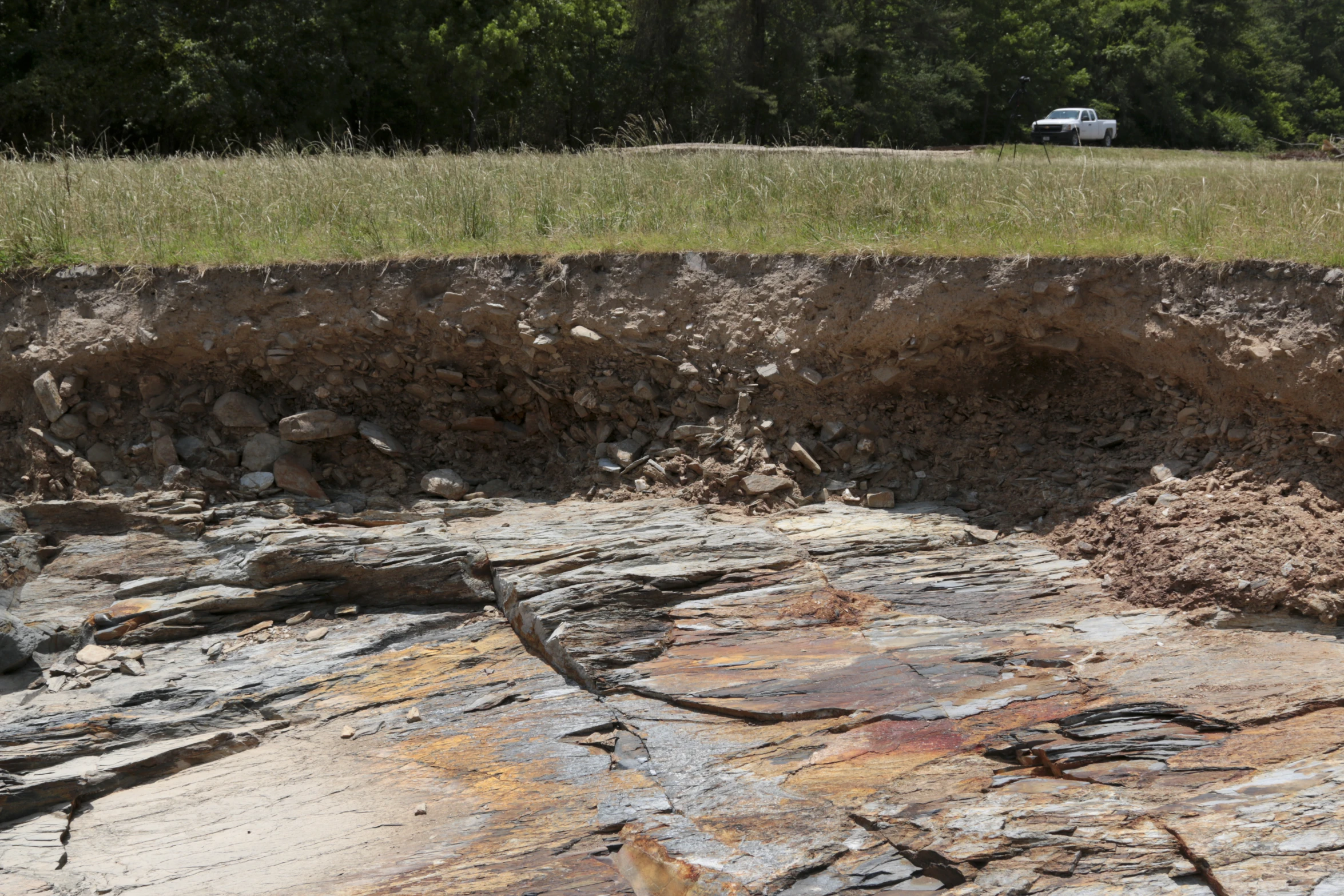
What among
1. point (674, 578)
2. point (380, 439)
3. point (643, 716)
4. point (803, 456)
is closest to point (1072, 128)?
point (803, 456)

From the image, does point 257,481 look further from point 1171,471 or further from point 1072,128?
point 1072,128

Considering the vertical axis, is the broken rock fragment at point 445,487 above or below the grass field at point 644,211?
below

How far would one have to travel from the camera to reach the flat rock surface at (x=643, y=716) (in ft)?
10.3

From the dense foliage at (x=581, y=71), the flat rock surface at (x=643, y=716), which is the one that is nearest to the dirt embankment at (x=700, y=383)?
the flat rock surface at (x=643, y=716)

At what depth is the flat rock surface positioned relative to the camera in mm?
3129

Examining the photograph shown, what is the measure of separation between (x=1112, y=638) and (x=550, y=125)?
18129mm

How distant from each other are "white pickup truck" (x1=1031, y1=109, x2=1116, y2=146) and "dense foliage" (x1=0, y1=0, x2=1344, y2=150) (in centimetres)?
332

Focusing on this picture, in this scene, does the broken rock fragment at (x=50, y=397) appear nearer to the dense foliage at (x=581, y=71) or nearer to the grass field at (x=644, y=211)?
the grass field at (x=644, y=211)

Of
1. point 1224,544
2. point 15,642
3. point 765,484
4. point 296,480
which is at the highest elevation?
point 1224,544

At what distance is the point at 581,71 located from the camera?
867 inches

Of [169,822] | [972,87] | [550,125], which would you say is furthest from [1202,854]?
[972,87]

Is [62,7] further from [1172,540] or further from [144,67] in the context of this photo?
[1172,540]

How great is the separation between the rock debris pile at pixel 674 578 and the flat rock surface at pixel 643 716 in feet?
0.07

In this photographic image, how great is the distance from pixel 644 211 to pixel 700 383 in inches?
66.3
